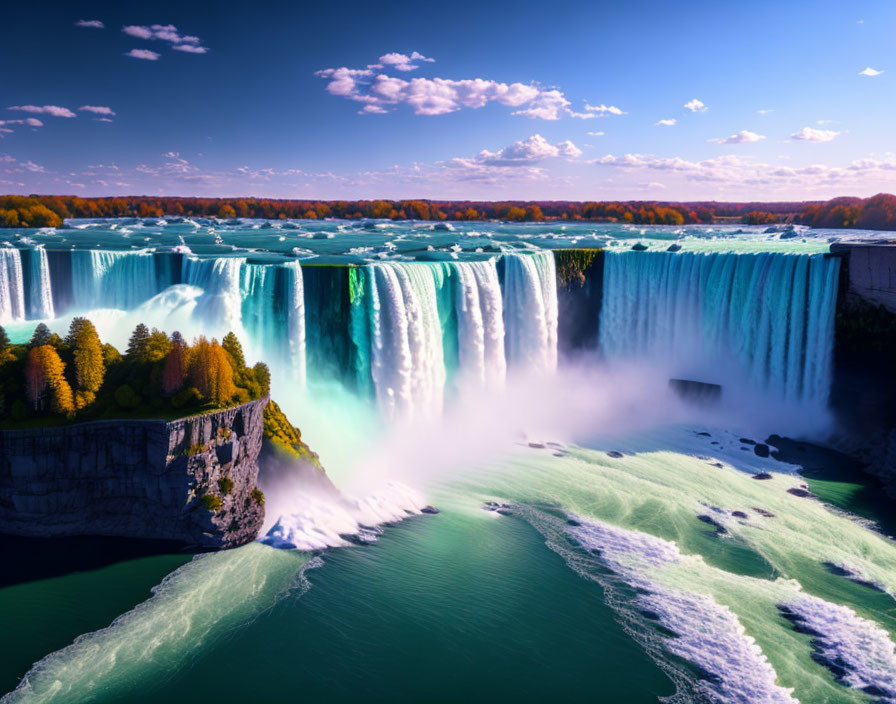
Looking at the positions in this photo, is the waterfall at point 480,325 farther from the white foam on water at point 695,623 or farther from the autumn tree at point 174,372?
the autumn tree at point 174,372

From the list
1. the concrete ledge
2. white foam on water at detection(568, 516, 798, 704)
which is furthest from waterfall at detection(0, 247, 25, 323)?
the concrete ledge

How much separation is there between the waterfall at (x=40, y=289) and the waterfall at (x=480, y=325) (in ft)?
56.4

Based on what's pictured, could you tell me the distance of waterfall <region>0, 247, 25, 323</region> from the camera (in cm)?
2569

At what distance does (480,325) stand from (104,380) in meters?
15.5

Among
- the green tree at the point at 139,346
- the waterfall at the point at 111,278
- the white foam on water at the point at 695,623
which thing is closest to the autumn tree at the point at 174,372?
the green tree at the point at 139,346

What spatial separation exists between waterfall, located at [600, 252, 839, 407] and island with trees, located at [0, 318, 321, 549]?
2186cm

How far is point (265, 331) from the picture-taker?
917 inches

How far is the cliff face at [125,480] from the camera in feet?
48.0

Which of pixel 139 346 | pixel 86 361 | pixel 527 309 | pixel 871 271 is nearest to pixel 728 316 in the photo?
pixel 871 271

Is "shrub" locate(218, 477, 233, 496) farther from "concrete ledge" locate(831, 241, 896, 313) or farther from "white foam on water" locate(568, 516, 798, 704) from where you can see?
"concrete ledge" locate(831, 241, 896, 313)

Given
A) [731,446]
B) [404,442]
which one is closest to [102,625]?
[404,442]

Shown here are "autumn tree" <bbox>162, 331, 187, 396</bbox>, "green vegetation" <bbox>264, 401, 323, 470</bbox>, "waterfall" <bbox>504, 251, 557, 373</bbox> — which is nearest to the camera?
"autumn tree" <bbox>162, 331, 187, 396</bbox>

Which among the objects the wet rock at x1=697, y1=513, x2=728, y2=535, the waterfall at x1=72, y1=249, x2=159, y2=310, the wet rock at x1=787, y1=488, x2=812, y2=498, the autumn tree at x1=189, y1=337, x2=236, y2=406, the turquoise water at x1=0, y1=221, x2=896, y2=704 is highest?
the waterfall at x1=72, y1=249, x2=159, y2=310

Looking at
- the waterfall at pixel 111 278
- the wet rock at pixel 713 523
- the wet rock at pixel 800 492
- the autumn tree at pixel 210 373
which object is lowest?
the wet rock at pixel 713 523
